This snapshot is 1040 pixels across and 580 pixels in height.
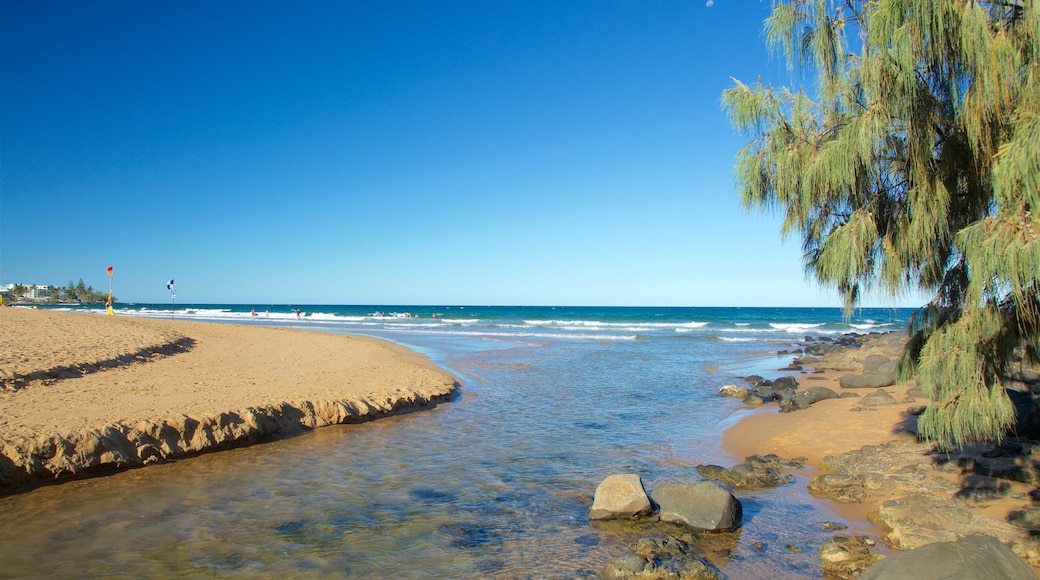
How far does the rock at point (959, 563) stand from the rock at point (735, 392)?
12751 millimetres

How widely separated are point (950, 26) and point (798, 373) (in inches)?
839

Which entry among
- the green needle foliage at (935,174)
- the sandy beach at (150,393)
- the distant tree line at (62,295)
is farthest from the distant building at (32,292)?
the green needle foliage at (935,174)

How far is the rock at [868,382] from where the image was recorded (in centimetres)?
1753

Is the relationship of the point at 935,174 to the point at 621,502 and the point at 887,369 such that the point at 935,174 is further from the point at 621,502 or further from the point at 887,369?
the point at 887,369

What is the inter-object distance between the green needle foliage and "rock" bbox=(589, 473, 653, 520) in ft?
11.1

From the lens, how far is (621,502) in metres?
7.23

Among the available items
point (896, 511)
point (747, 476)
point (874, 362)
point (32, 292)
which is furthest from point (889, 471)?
point (32, 292)

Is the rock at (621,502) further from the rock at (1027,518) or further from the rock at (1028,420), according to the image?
the rock at (1028,420)

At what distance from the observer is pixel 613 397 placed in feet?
55.6

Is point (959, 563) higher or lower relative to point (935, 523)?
higher

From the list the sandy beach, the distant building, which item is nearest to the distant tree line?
the distant building

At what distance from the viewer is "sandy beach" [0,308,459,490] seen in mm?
8359

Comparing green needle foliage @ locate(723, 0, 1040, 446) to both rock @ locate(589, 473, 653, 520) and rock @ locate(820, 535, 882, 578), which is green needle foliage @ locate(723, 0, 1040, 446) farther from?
rock @ locate(589, 473, 653, 520)

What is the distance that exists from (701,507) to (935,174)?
452cm
